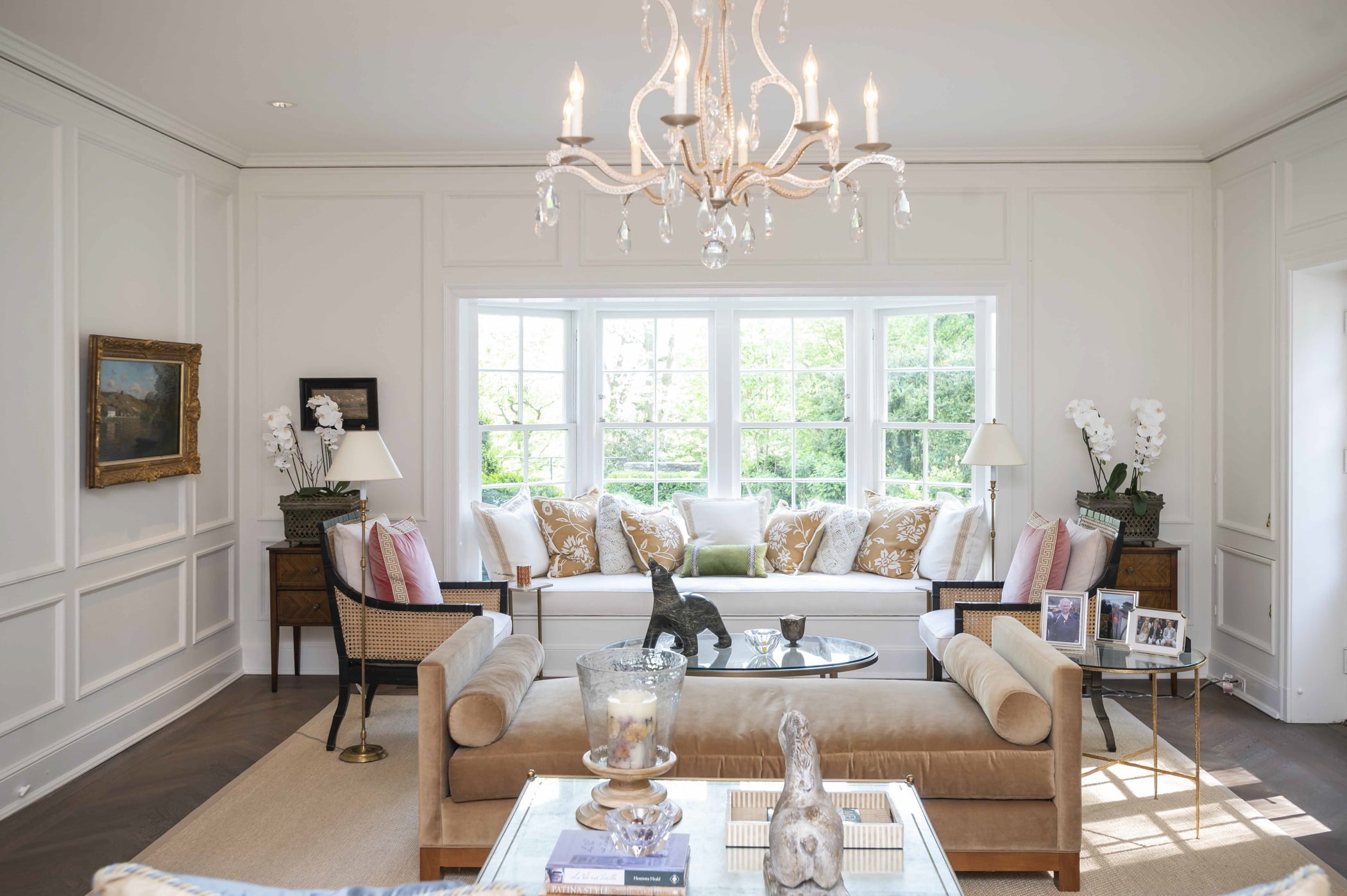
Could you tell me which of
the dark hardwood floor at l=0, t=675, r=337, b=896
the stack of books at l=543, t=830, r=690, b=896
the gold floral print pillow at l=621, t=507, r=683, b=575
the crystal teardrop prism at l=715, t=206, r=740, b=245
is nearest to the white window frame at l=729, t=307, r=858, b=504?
the gold floral print pillow at l=621, t=507, r=683, b=575

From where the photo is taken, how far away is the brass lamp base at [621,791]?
Answer: 2.23 metres

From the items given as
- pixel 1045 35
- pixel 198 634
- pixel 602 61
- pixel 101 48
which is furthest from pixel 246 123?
pixel 1045 35

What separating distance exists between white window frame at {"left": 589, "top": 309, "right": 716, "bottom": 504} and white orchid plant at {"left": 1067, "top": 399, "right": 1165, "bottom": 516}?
2.10 meters

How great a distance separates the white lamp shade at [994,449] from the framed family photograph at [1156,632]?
5.05ft

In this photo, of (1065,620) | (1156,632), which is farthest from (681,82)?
(1156,632)

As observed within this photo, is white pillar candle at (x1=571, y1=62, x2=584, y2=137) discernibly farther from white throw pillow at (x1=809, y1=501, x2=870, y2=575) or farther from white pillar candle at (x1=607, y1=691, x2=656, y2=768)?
white throw pillow at (x1=809, y1=501, x2=870, y2=575)

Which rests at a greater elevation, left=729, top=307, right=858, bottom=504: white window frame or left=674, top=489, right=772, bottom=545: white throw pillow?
left=729, top=307, right=858, bottom=504: white window frame

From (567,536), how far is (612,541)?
0.83 ft

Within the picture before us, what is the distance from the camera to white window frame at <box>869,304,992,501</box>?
5496 millimetres

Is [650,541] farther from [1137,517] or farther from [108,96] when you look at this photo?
[108,96]

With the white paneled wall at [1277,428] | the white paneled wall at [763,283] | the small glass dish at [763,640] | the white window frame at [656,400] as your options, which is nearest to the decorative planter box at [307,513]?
the white paneled wall at [763,283]

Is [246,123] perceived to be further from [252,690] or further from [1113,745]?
[1113,745]

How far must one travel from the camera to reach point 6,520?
3447 millimetres

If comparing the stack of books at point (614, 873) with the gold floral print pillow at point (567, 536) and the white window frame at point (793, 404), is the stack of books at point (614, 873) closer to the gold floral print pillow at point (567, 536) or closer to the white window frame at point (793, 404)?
the gold floral print pillow at point (567, 536)
